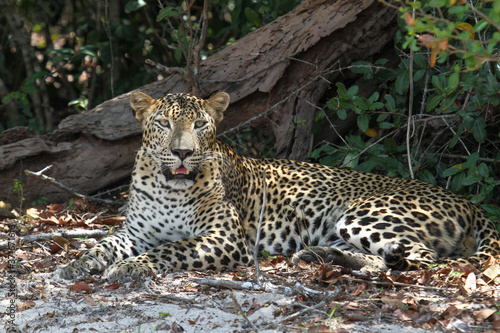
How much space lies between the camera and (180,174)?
6.21 meters

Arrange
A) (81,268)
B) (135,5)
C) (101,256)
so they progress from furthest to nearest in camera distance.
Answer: (135,5) < (101,256) < (81,268)

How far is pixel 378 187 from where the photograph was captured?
707cm

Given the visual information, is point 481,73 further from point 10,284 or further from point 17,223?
point 17,223

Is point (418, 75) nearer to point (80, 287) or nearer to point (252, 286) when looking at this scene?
point (252, 286)

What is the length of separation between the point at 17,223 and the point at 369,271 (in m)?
4.55

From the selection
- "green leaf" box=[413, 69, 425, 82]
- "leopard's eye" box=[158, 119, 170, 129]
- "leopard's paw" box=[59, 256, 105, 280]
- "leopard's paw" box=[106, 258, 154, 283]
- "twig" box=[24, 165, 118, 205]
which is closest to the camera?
"leopard's paw" box=[106, 258, 154, 283]

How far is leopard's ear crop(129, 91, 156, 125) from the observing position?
662 centimetres

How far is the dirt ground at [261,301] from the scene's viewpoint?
426 cm

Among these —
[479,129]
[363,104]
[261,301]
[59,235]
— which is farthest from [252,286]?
[479,129]

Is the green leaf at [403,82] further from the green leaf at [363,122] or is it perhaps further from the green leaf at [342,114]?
the green leaf at [342,114]

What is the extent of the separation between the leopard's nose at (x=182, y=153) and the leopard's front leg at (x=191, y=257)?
83cm

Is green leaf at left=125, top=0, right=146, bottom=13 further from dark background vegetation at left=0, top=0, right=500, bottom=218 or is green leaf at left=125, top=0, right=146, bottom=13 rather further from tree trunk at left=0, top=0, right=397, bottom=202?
tree trunk at left=0, top=0, right=397, bottom=202

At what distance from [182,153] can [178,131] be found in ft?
0.88

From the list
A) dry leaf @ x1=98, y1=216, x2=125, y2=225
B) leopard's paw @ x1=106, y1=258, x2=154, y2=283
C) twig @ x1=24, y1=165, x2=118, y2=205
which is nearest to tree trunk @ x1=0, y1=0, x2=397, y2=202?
twig @ x1=24, y1=165, x2=118, y2=205
